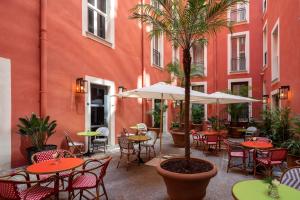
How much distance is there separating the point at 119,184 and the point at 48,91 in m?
3.25

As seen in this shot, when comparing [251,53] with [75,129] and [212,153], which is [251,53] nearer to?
[212,153]

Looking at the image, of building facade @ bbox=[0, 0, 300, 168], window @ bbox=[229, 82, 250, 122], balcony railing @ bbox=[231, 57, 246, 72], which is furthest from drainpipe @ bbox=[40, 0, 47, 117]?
balcony railing @ bbox=[231, 57, 246, 72]

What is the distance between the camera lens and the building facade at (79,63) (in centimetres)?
520

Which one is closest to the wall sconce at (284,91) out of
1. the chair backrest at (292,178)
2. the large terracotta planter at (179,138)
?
the large terracotta planter at (179,138)

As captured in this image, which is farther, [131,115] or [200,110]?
[200,110]

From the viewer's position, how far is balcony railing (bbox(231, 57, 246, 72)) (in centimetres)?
1441

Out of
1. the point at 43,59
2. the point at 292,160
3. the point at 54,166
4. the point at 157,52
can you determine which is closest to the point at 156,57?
the point at 157,52

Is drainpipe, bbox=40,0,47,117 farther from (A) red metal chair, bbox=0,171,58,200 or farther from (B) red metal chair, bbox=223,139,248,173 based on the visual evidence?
(B) red metal chair, bbox=223,139,248,173

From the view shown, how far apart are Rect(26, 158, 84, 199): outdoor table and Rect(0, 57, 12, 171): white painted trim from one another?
6.77 ft

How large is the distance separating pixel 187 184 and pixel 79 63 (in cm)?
530

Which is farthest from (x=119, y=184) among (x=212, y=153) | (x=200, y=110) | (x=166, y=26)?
(x=200, y=110)

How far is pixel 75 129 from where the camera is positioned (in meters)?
6.89

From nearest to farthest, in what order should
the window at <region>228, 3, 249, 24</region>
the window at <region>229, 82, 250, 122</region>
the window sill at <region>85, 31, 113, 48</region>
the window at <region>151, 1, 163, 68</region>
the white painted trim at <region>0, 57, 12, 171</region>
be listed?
1. the white painted trim at <region>0, 57, 12, 171</region>
2. the window sill at <region>85, 31, 113, 48</region>
3. the window at <region>151, 1, 163, 68</region>
4. the window at <region>229, 82, 250, 122</region>
5. the window at <region>228, 3, 249, 24</region>

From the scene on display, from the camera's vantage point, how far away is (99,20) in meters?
8.43
